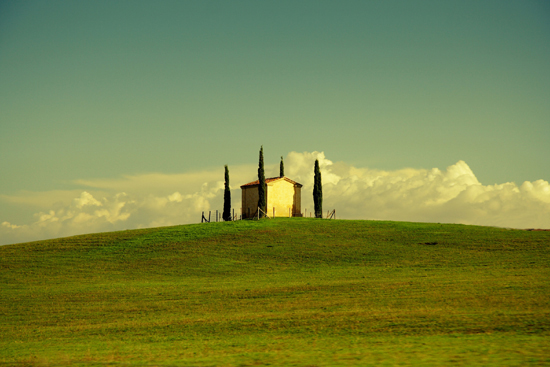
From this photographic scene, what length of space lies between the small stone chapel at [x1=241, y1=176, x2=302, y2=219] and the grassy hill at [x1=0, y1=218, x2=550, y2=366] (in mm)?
12264

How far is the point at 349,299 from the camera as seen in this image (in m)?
25.7

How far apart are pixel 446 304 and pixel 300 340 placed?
9.02m

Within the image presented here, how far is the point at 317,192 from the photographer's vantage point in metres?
76.0

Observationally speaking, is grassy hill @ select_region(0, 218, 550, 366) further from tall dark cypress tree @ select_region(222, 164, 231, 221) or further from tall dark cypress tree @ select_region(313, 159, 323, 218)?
tall dark cypress tree @ select_region(222, 164, 231, 221)

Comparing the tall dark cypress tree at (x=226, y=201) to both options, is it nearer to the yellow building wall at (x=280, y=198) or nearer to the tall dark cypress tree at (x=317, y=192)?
the yellow building wall at (x=280, y=198)

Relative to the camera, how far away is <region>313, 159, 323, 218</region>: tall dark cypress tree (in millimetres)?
75375

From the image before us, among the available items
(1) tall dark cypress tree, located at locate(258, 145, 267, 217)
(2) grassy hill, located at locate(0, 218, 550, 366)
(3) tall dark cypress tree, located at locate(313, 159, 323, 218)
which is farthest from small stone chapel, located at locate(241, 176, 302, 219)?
(2) grassy hill, located at locate(0, 218, 550, 366)

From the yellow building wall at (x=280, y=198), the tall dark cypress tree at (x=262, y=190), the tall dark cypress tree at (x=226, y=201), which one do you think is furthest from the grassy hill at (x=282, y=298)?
the tall dark cypress tree at (x=226, y=201)

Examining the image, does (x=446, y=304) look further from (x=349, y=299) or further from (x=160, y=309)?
(x=160, y=309)

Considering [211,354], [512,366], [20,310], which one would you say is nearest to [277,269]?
[20,310]

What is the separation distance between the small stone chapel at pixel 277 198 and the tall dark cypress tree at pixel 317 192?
251 cm

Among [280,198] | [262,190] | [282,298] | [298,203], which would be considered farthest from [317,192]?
[282,298]

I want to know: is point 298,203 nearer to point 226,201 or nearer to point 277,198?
point 277,198

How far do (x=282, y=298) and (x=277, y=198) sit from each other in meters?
46.5
